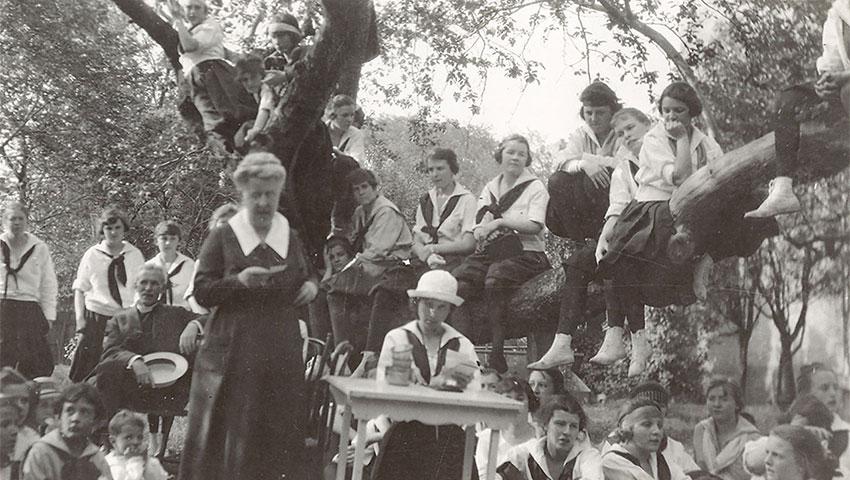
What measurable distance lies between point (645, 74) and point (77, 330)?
413cm

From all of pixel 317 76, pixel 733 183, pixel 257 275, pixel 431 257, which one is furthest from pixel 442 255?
pixel 257 275

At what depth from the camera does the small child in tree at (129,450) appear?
13.6ft

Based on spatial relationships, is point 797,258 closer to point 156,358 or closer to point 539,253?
point 539,253

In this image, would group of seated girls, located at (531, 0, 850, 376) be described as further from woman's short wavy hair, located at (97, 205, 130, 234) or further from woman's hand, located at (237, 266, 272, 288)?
woman's short wavy hair, located at (97, 205, 130, 234)

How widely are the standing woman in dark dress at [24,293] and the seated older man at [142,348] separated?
72cm

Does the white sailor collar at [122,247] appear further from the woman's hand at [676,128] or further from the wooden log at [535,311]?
the woman's hand at [676,128]

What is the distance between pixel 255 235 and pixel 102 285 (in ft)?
6.44

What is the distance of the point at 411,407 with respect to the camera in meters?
3.76

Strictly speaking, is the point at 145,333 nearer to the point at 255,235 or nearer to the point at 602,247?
the point at 255,235

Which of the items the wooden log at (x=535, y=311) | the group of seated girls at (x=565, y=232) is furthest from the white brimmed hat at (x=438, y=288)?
the wooden log at (x=535, y=311)

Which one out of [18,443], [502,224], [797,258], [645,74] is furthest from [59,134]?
[797,258]

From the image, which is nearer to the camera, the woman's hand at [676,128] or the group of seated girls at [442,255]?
the woman's hand at [676,128]

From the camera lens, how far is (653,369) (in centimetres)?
607

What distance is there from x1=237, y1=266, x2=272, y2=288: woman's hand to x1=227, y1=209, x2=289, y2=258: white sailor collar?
83 mm
